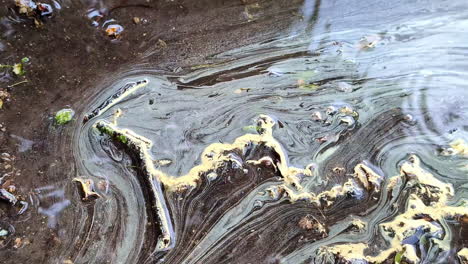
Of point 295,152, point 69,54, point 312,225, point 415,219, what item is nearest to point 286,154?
point 295,152

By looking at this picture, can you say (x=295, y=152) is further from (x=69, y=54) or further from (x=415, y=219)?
(x=69, y=54)

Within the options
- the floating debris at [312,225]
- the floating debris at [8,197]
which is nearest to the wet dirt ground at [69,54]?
the floating debris at [8,197]

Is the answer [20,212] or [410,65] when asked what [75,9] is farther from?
[410,65]

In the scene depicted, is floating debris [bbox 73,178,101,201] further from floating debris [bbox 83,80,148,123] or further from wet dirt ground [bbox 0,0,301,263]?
floating debris [bbox 83,80,148,123]

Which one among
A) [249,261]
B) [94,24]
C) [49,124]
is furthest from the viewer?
[94,24]

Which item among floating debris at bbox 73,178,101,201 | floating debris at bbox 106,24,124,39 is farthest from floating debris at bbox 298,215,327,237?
floating debris at bbox 106,24,124,39

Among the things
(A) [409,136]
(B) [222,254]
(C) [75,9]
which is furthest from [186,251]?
(C) [75,9]

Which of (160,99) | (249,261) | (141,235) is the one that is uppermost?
(160,99)
